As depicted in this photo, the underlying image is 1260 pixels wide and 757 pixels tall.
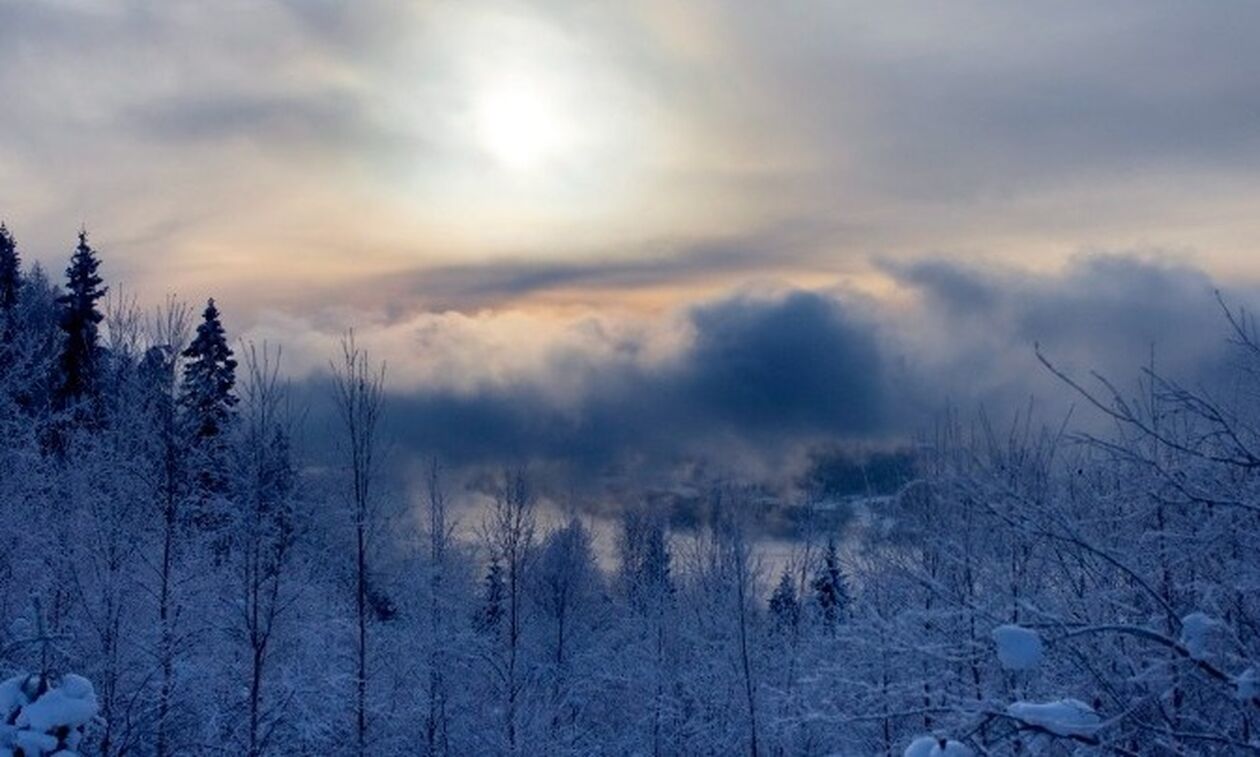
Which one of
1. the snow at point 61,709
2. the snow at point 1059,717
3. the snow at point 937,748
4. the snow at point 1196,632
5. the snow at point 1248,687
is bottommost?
the snow at point 61,709

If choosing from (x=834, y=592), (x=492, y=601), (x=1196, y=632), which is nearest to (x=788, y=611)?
(x=834, y=592)

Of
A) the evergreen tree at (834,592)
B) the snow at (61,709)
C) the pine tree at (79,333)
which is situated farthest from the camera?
the pine tree at (79,333)

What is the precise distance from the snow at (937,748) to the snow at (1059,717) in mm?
284

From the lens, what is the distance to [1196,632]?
536 cm

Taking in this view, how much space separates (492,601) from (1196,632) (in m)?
62.2

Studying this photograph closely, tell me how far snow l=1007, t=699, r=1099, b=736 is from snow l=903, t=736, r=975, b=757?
284 mm

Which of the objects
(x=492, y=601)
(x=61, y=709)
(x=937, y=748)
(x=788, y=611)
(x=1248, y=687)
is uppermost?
(x=1248, y=687)

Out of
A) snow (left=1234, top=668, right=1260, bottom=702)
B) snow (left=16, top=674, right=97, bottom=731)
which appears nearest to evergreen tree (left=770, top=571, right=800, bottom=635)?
snow (left=16, top=674, right=97, bottom=731)

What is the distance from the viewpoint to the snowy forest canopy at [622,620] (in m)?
6.30

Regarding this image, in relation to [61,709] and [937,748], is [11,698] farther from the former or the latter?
[937,748]

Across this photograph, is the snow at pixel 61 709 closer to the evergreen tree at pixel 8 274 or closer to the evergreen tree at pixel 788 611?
the evergreen tree at pixel 788 611

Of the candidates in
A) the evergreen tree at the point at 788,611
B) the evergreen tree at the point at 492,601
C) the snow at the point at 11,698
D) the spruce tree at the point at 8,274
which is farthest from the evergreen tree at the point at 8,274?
→ the snow at the point at 11,698

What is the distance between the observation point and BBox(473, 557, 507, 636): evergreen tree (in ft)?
180

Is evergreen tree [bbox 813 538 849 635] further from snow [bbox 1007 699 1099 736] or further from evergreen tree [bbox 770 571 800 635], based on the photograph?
snow [bbox 1007 699 1099 736]
